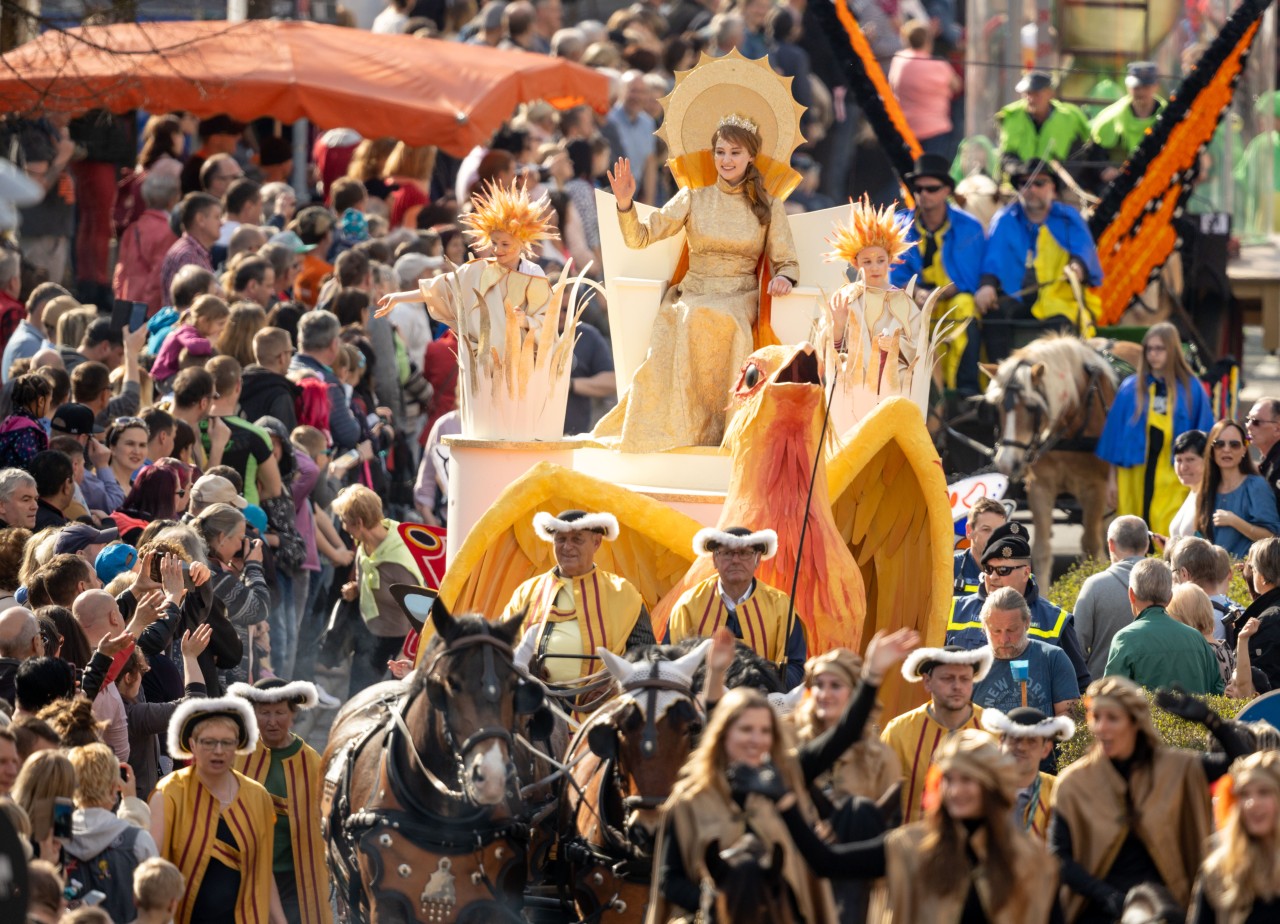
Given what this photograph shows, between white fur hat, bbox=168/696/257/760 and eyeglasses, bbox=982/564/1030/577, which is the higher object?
→ eyeglasses, bbox=982/564/1030/577

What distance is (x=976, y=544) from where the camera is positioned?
11.7 m

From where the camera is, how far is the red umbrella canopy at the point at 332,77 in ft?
52.8

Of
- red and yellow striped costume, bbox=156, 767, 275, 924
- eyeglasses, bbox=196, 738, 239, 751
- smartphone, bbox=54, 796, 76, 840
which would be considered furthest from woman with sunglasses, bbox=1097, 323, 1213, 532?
smartphone, bbox=54, 796, 76, 840

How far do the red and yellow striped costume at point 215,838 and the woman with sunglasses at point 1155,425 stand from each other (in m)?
8.72

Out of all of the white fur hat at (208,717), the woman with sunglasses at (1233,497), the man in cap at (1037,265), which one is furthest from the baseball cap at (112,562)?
the man in cap at (1037,265)

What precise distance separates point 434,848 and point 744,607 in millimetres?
1713

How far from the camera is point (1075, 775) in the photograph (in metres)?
7.47

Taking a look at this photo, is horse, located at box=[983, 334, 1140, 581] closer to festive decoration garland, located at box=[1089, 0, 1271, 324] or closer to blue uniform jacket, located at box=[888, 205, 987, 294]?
blue uniform jacket, located at box=[888, 205, 987, 294]

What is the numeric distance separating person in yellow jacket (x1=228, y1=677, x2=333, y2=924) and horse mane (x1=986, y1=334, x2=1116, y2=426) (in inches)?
325

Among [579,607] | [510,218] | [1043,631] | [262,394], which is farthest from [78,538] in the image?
[1043,631]

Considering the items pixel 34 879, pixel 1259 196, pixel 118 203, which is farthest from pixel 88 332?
pixel 1259 196

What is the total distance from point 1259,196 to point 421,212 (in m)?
10.4

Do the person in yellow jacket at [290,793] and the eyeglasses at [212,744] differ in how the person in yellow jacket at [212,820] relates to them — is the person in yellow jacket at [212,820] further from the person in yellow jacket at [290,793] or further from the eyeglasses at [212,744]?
the person in yellow jacket at [290,793]

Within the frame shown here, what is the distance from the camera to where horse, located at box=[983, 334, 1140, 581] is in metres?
16.4
